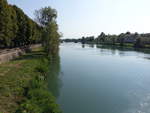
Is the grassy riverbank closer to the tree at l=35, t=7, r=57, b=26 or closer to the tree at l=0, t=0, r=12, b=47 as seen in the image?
the tree at l=0, t=0, r=12, b=47

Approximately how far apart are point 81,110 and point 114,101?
10.2 feet

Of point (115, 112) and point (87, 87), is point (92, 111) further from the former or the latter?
point (87, 87)

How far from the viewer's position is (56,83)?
53.2 ft

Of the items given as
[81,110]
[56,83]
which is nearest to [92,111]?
[81,110]

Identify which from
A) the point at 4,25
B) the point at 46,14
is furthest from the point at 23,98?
the point at 46,14

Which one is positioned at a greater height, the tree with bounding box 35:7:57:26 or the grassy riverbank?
the tree with bounding box 35:7:57:26

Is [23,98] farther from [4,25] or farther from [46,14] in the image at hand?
[46,14]

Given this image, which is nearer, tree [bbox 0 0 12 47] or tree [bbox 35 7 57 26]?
tree [bbox 0 0 12 47]

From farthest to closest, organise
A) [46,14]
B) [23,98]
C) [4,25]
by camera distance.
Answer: [46,14] → [4,25] → [23,98]

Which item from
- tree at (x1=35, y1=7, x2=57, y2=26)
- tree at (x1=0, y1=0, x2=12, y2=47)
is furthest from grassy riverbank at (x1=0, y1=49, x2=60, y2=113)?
tree at (x1=35, y1=7, x2=57, y2=26)

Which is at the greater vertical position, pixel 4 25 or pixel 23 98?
pixel 4 25

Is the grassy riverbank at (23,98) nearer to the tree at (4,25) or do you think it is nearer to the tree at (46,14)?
the tree at (4,25)

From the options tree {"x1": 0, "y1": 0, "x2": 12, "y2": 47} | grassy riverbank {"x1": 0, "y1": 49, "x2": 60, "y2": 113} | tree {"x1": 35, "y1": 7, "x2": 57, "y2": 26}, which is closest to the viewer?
grassy riverbank {"x1": 0, "y1": 49, "x2": 60, "y2": 113}

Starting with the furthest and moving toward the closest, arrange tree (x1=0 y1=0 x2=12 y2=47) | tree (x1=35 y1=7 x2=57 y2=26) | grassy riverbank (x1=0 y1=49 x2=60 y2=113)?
tree (x1=35 y1=7 x2=57 y2=26)
tree (x1=0 y1=0 x2=12 y2=47)
grassy riverbank (x1=0 y1=49 x2=60 y2=113)
